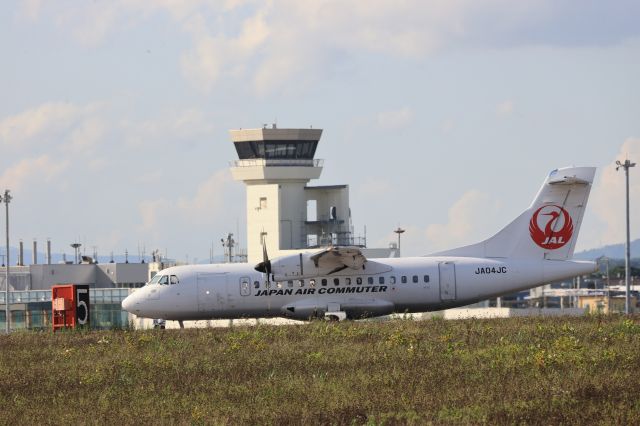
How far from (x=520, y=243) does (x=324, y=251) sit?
742 centimetres

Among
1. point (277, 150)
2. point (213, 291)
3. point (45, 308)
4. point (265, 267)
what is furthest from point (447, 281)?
point (277, 150)

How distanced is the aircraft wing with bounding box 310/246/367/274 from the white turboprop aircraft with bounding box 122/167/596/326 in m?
0.04

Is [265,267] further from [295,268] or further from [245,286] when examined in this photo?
[245,286]

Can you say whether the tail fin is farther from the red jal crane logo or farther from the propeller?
the propeller

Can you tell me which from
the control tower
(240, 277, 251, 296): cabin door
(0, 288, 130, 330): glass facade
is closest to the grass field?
(240, 277, 251, 296): cabin door

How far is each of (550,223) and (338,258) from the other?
26.5 ft

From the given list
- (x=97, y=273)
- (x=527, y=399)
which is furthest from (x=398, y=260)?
(x=97, y=273)

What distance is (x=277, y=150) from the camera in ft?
320

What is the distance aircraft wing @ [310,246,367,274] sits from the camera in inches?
1619

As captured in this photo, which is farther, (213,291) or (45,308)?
(45,308)

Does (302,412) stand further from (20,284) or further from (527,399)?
(20,284)

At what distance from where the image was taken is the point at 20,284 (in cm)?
12519

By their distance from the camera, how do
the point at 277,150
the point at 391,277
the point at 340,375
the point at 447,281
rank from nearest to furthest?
the point at 340,375 < the point at 447,281 < the point at 391,277 < the point at 277,150

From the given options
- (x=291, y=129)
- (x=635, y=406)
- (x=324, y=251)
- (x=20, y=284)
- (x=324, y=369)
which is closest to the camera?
(x=635, y=406)
